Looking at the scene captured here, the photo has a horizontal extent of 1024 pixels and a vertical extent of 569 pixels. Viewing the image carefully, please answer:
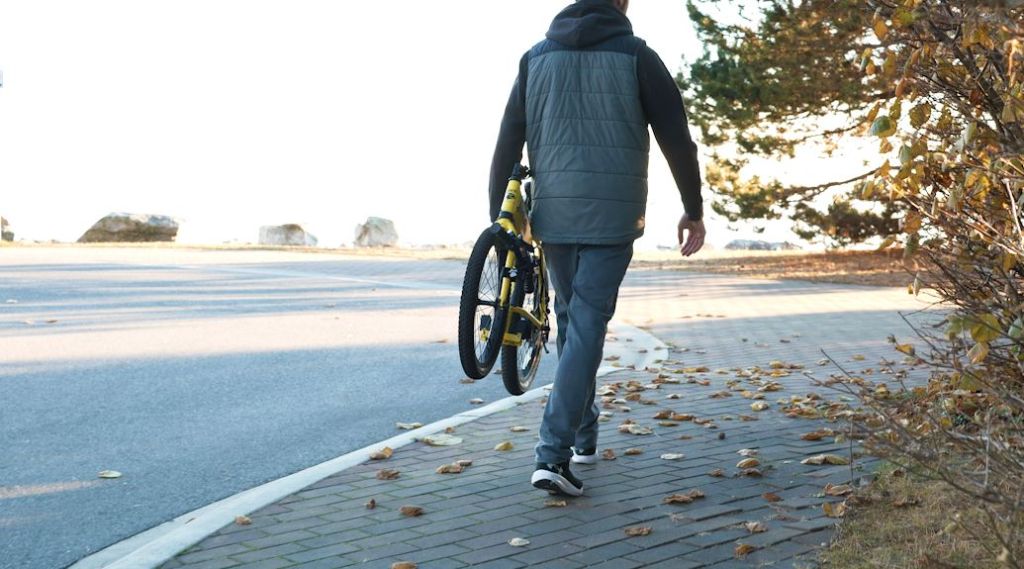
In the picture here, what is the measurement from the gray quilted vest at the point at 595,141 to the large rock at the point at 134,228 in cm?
2832

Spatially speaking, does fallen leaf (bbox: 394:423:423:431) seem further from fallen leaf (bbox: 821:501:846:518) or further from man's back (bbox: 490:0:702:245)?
fallen leaf (bbox: 821:501:846:518)

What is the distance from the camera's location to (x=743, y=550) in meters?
4.00

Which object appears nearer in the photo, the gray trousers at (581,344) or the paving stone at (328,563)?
the paving stone at (328,563)

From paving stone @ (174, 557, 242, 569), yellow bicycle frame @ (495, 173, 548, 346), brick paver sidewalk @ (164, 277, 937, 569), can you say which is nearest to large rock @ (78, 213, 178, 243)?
brick paver sidewalk @ (164, 277, 937, 569)

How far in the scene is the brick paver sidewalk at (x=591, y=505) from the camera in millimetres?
4059

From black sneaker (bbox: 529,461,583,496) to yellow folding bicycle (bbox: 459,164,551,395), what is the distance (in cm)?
64

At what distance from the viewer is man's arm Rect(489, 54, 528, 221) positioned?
494 centimetres

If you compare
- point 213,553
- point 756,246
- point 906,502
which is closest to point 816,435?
point 906,502

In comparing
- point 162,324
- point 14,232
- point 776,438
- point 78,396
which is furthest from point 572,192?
point 14,232

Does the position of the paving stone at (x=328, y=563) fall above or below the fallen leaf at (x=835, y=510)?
below

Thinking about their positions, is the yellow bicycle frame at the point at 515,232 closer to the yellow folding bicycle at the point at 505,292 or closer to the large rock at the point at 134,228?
the yellow folding bicycle at the point at 505,292

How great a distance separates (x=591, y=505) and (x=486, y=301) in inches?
42.7

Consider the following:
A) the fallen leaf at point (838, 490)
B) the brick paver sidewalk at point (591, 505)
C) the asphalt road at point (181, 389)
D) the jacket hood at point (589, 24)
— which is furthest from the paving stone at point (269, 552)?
the jacket hood at point (589, 24)

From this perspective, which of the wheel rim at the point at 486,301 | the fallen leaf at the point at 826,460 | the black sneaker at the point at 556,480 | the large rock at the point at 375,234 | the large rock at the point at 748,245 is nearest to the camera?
the black sneaker at the point at 556,480
